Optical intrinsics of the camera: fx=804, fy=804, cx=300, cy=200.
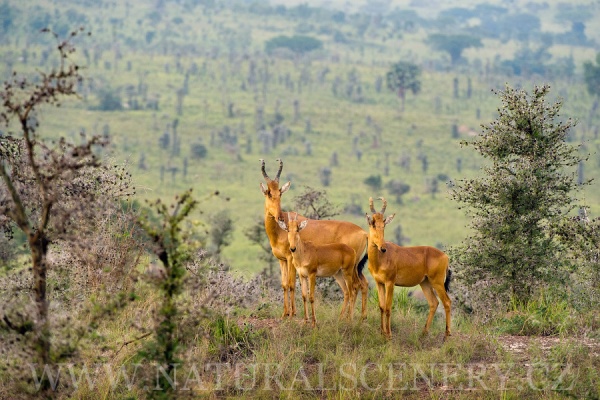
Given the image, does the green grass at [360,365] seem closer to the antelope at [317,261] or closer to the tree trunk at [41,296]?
the antelope at [317,261]

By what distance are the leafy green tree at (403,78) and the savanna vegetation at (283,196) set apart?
27 centimetres

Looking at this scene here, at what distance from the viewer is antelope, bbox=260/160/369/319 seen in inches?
447

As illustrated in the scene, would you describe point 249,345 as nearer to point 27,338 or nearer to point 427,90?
point 27,338

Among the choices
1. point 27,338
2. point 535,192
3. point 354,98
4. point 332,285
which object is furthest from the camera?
point 354,98

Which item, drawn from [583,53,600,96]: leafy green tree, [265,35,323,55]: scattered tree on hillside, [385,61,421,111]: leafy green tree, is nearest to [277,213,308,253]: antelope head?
[385,61,421,111]: leafy green tree

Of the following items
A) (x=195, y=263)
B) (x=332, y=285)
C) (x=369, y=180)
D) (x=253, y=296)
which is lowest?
(x=369, y=180)

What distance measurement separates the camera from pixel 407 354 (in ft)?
33.2

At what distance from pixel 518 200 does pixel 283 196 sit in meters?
38.3

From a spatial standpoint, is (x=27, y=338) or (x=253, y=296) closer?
(x=27, y=338)

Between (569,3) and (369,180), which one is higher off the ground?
(569,3)

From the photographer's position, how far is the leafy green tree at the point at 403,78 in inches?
3469

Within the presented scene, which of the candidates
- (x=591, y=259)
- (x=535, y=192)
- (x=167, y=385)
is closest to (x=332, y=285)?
(x=535, y=192)

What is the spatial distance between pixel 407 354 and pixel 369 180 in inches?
2084

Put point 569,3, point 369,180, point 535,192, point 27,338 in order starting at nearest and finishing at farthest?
point 27,338, point 535,192, point 369,180, point 569,3
